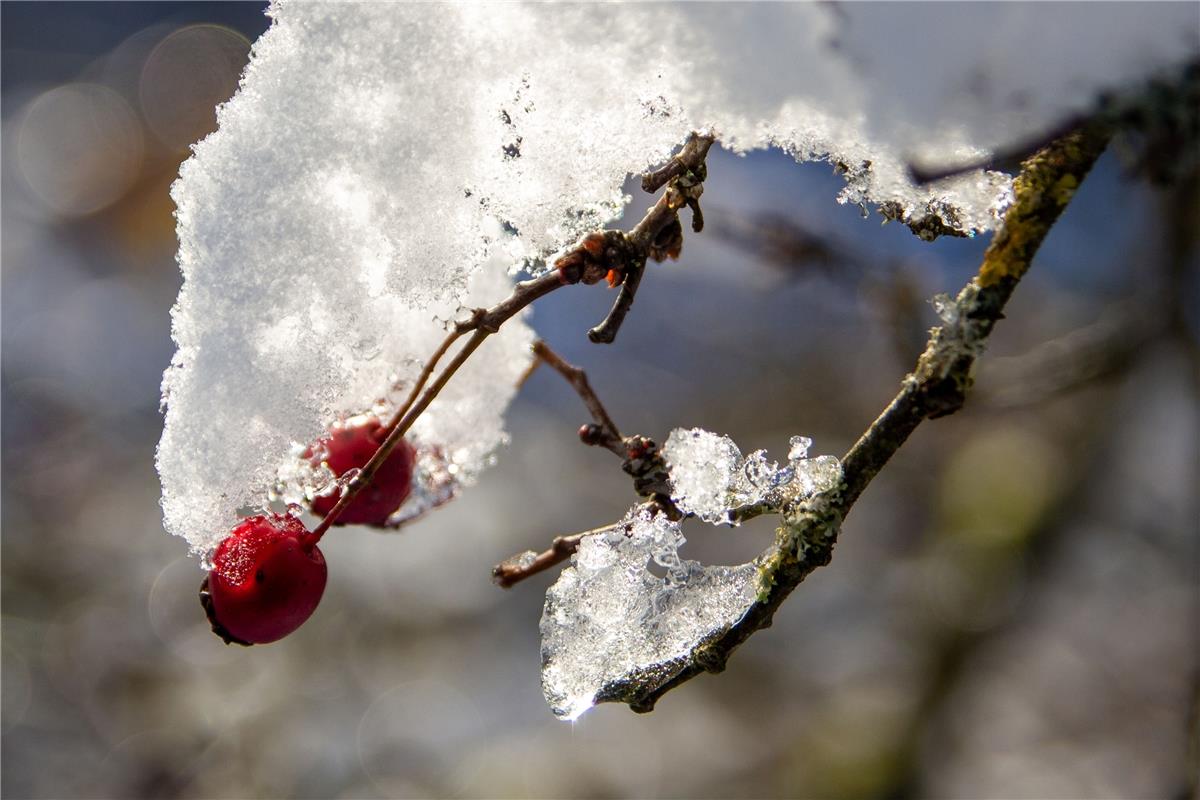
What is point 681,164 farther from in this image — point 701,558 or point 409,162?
point 701,558

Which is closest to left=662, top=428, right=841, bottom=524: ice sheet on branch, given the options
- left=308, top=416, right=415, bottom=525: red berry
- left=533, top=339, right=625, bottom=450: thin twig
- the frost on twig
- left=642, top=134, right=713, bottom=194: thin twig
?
the frost on twig

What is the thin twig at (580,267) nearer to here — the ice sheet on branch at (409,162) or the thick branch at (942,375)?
the ice sheet on branch at (409,162)

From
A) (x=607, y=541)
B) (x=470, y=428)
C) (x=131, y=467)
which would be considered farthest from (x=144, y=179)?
(x=607, y=541)

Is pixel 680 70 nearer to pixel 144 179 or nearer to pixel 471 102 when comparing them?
pixel 471 102

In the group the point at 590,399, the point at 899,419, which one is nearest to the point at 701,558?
the point at 590,399

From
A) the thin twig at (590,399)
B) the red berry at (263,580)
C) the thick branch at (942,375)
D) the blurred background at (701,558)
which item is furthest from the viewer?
the blurred background at (701,558)

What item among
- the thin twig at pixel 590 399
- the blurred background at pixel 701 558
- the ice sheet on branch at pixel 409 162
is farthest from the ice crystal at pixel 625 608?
the blurred background at pixel 701 558
